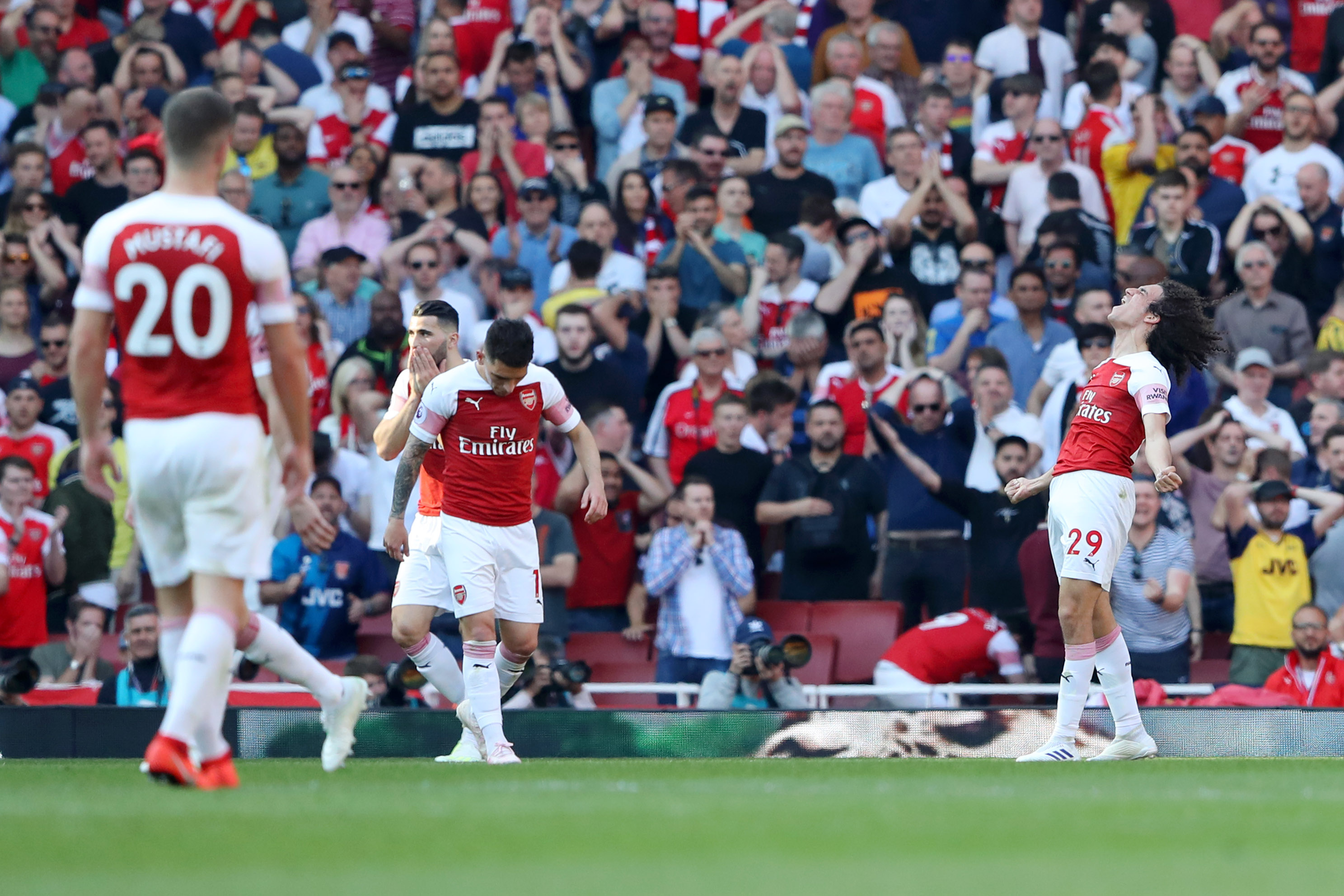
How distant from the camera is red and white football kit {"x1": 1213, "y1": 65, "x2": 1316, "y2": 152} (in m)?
16.4

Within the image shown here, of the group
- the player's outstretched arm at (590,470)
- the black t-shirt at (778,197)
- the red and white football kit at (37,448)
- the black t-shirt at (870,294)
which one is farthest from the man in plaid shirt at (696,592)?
the red and white football kit at (37,448)

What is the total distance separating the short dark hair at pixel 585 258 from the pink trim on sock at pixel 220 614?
8749 mm

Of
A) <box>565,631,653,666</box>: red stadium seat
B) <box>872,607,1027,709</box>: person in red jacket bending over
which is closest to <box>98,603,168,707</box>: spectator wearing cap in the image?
<box>565,631,653,666</box>: red stadium seat

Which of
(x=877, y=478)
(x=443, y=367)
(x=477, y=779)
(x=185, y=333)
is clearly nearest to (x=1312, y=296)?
(x=877, y=478)

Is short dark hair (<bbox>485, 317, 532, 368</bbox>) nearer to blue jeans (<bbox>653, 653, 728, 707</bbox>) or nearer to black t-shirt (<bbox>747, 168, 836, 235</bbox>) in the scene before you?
blue jeans (<bbox>653, 653, 728, 707</bbox>)

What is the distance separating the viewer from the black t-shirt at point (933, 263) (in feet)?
49.7

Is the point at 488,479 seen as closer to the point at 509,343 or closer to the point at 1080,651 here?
the point at 509,343

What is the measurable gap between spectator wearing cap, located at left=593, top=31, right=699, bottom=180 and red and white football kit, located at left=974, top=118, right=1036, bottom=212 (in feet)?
9.75

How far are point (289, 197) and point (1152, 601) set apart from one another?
345 inches

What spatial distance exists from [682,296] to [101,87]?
6860 millimetres

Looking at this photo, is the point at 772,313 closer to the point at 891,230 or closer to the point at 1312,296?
the point at 891,230

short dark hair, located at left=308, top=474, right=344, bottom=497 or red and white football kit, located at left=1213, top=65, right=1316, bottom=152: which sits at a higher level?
red and white football kit, located at left=1213, top=65, right=1316, bottom=152

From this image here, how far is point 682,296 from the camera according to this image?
1530 cm

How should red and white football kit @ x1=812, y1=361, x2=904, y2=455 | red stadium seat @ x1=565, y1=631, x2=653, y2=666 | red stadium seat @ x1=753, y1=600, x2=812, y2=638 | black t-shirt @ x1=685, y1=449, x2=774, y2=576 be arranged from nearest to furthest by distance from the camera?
red stadium seat @ x1=753, y1=600, x2=812, y2=638, red stadium seat @ x1=565, y1=631, x2=653, y2=666, black t-shirt @ x1=685, y1=449, x2=774, y2=576, red and white football kit @ x1=812, y1=361, x2=904, y2=455
